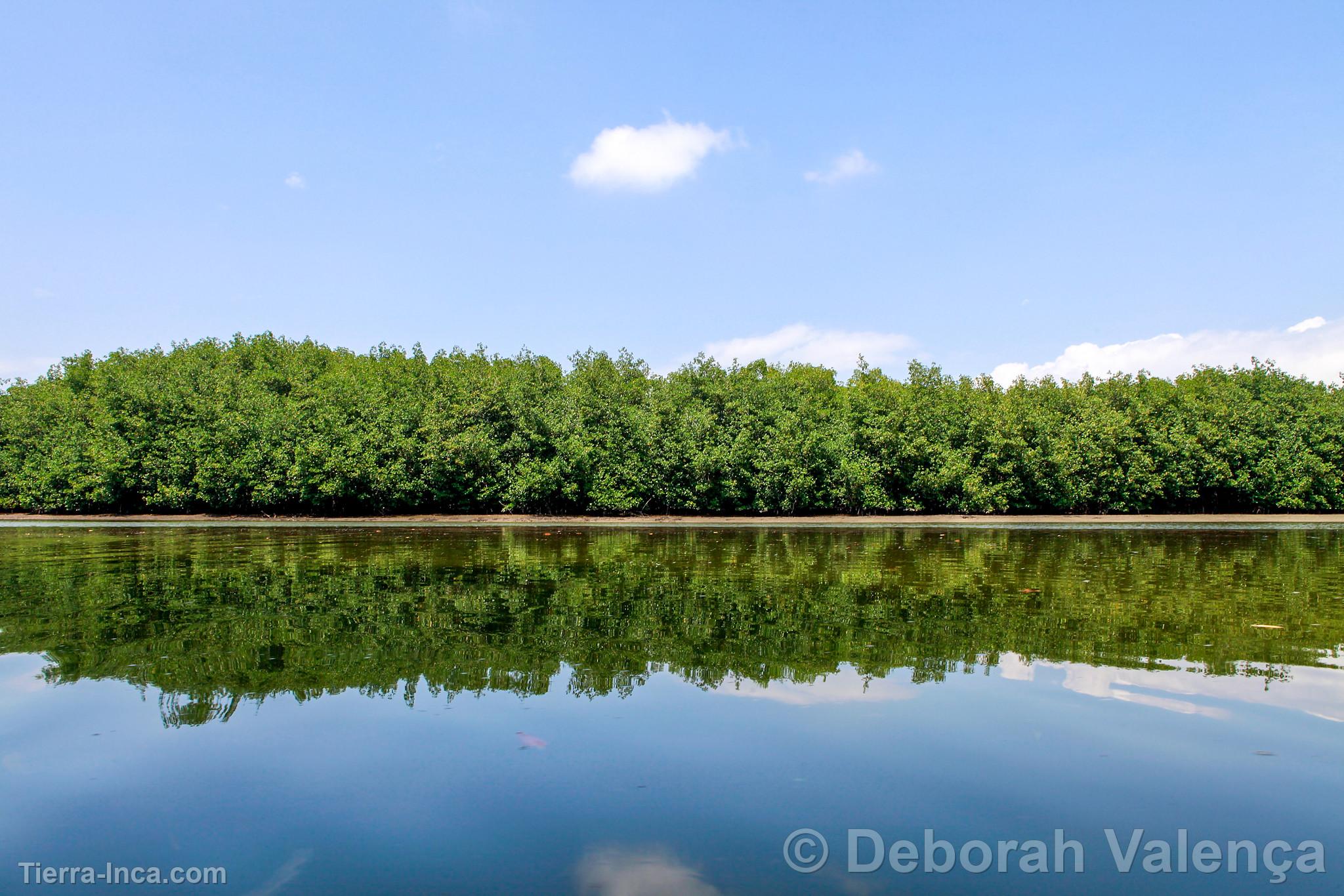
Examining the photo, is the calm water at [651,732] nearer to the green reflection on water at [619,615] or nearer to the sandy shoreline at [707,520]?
the green reflection on water at [619,615]

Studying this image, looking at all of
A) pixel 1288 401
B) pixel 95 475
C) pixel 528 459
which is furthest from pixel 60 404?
pixel 1288 401

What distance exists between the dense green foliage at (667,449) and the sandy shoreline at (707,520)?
1271 millimetres

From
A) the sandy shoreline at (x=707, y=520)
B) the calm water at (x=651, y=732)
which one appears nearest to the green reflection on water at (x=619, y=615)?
the calm water at (x=651, y=732)

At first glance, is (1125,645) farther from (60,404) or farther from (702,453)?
(60,404)

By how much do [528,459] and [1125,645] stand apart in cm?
3656

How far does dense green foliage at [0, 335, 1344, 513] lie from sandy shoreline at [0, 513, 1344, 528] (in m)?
1.27

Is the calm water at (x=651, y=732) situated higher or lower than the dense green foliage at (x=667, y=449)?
lower

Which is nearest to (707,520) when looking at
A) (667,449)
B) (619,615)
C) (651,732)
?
(667,449)

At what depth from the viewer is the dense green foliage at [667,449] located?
42.6 m

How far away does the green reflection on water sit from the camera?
27.6 ft

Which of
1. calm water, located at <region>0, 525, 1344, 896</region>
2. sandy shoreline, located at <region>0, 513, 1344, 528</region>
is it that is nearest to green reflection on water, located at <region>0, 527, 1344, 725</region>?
calm water, located at <region>0, 525, 1344, 896</region>

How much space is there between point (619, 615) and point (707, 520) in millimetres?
28917

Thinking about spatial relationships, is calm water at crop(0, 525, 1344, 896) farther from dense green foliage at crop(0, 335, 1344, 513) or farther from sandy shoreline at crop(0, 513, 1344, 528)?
dense green foliage at crop(0, 335, 1344, 513)

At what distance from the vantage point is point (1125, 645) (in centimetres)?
947
